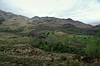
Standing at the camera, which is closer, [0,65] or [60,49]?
[0,65]

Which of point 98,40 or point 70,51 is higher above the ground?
point 98,40

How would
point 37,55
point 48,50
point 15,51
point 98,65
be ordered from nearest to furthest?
point 98,65
point 37,55
point 15,51
point 48,50

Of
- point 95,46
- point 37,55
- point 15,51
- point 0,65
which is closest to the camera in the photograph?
point 0,65

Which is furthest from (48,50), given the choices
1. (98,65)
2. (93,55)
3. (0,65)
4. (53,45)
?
(98,65)

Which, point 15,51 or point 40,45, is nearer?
point 15,51

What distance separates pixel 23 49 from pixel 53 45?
17.1 meters

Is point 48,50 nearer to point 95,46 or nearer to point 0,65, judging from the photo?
point 95,46

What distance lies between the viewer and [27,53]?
372 feet

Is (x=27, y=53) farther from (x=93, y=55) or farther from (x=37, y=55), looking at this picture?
(x=93, y=55)

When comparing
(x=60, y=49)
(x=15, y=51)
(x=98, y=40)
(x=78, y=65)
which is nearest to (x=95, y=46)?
(x=98, y=40)

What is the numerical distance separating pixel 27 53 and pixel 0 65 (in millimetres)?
37651

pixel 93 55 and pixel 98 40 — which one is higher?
pixel 98 40

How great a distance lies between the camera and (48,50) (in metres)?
125

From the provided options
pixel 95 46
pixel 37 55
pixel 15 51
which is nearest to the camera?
pixel 95 46
